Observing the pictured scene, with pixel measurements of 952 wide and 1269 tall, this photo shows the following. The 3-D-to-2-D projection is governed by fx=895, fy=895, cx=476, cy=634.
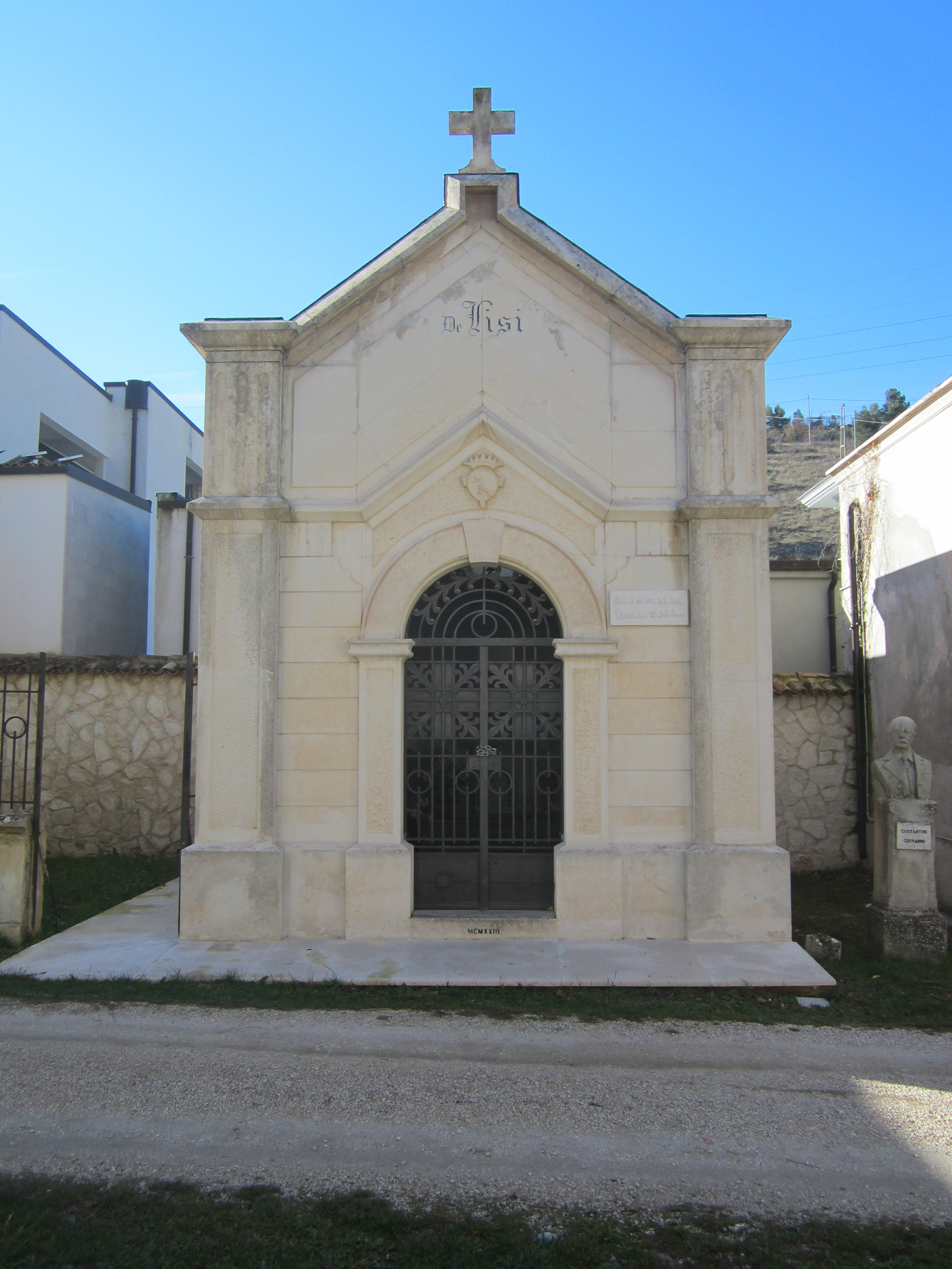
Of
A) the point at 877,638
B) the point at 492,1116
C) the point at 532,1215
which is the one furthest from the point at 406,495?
the point at 877,638

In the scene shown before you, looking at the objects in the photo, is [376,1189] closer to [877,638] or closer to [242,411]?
[242,411]

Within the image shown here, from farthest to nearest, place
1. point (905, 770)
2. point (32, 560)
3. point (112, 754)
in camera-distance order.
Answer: point (32, 560) < point (112, 754) < point (905, 770)

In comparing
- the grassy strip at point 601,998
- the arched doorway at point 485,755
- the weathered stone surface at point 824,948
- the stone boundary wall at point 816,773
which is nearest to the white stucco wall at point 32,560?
the grassy strip at point 601,998

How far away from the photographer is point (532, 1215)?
141 inches

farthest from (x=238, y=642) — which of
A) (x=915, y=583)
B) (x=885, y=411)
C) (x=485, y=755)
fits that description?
(x=885, y=411)

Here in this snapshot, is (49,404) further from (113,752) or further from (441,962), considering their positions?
(441,962)

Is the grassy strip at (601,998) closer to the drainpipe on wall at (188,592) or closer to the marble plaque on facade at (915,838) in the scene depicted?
the marble plaque on facade at (915,838)

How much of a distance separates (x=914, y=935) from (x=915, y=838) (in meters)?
0.76

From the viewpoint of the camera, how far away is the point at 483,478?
7.62 m

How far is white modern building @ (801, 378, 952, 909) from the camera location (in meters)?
9.07

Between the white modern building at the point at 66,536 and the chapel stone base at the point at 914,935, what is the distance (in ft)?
33.0

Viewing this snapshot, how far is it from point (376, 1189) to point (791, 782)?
7917mm

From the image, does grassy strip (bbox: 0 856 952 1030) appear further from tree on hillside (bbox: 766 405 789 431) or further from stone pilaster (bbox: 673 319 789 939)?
tree on hillside (bbox: 766 405 789 431)

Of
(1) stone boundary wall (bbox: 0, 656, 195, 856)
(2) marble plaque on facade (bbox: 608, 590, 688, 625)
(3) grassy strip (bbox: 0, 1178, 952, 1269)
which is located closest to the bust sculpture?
(2) marble plaque on facade (bbox: 608, 590, 688, 625)
